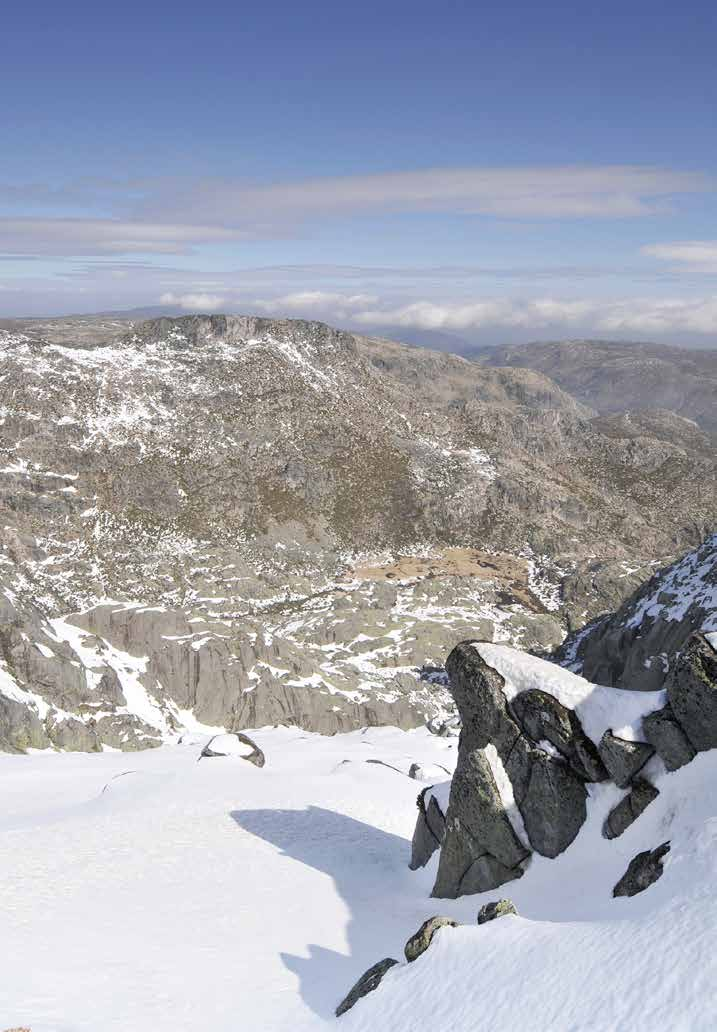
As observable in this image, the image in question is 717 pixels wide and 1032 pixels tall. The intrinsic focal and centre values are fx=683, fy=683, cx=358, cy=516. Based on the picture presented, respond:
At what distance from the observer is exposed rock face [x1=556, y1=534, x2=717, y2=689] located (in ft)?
245

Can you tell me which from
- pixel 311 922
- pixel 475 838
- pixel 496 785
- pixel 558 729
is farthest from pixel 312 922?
pixel 558 729

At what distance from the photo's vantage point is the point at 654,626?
8581 centimetres

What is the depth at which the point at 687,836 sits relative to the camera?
67.5 ft

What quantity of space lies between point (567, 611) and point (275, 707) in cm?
8759

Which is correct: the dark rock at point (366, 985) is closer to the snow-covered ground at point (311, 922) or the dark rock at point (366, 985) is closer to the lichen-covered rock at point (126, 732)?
the snow-covered ground at point (311, 922)

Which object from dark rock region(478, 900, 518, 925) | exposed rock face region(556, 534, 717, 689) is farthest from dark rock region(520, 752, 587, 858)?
exposed rock face region(556, 534, 717, 689)

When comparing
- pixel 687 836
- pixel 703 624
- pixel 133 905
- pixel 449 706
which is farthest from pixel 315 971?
pixel 449 706

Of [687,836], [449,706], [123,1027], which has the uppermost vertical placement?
[687,836]

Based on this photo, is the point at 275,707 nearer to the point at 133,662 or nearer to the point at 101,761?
the point at 133,662

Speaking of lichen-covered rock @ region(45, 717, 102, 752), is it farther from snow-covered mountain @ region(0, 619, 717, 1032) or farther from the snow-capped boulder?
snow-covered mountain @ region(0, 619, 717, 1032)

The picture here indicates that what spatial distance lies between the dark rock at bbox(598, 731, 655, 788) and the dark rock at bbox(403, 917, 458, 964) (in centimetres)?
823

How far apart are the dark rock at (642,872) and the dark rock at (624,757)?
Answer: 138 inches

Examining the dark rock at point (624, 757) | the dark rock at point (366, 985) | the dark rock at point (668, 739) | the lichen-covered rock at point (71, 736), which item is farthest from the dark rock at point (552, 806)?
the lichen-covered rock at point (71, 736)

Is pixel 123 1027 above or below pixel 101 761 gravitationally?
above
